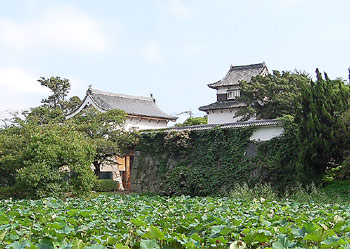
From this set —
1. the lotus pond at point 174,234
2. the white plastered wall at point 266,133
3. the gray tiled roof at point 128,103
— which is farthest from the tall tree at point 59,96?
the lotus pond at point 174,234

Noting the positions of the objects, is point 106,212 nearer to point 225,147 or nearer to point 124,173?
point 225,147

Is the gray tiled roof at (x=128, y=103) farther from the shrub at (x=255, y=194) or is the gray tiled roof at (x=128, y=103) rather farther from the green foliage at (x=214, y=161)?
the shrub at (x=255, y=194)

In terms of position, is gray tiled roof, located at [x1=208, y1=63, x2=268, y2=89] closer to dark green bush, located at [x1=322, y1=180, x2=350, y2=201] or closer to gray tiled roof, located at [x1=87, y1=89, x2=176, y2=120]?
gray tiled roof, located at [x1=87, y1=89, x2=176, y2=120]

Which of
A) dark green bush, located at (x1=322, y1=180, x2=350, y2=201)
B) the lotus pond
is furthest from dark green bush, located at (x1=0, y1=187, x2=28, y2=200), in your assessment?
dark green bush, located at (x1=322, y1=180, x2=350, y2=201)

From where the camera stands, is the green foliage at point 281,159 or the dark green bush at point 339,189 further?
the green foliage at point 281,159

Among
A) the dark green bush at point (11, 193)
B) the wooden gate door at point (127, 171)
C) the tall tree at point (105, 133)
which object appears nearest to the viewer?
the dark green bush at point (11, 193)

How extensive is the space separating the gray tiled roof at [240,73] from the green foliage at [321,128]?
1091 cm

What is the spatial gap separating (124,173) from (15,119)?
559 cm

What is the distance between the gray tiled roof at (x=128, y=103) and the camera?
23.9 metres

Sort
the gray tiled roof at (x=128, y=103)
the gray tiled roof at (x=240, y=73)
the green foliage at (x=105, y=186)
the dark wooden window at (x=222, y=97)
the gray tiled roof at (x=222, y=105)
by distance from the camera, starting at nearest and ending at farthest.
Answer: the green foliage at (x=105, y=186) < the gray tiled roof at (x=222, y=105) < the gray tiled roof at (x=128, y=103) < the gray tiled roof at (x=240, y=73) < the dark wooden window at (x=222, y=97)

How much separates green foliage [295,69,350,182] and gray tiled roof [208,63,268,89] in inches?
430

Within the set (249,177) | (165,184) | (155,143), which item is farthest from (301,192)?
(155,143)

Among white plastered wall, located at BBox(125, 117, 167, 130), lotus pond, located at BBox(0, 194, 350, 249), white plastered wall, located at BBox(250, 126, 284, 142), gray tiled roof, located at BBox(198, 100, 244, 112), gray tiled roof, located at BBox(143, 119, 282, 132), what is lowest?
lotus pond, located at BBox(0, 194, 350, 249)

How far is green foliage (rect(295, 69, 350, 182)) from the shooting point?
41.1 feet
